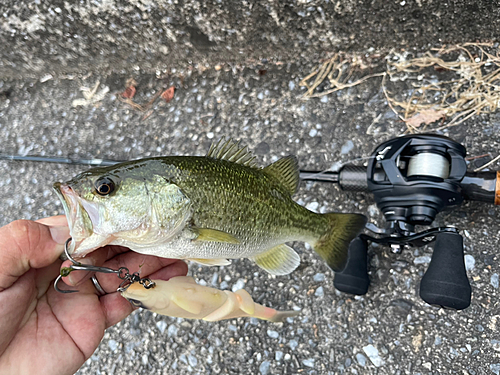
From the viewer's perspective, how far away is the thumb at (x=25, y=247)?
1.53m

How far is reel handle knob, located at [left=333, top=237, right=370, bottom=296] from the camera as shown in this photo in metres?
2.17

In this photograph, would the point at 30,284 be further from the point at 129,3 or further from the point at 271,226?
the point at 129,3

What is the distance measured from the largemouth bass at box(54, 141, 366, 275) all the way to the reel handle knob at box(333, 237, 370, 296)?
648mm

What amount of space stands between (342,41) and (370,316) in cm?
189

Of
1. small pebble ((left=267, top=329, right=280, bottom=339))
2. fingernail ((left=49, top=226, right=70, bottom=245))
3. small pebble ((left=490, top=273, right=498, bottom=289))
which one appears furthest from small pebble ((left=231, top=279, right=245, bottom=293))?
small pebble ((left=490, top=273, right=498, bottom=289))

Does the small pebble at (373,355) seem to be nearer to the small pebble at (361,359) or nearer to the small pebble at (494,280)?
the small pebble at (361,359)

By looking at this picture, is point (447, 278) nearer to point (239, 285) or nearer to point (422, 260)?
point (422, 260)

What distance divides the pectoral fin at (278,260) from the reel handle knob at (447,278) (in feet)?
2.08

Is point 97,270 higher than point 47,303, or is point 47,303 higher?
point 97,270

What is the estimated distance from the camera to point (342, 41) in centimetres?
272

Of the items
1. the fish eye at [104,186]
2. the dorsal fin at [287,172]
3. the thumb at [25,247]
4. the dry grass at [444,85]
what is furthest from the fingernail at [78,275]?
the dry grass at [444,85]

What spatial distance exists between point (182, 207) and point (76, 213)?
38cm

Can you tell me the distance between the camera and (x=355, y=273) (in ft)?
7.13

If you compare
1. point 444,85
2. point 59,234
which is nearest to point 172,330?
point 59,234
